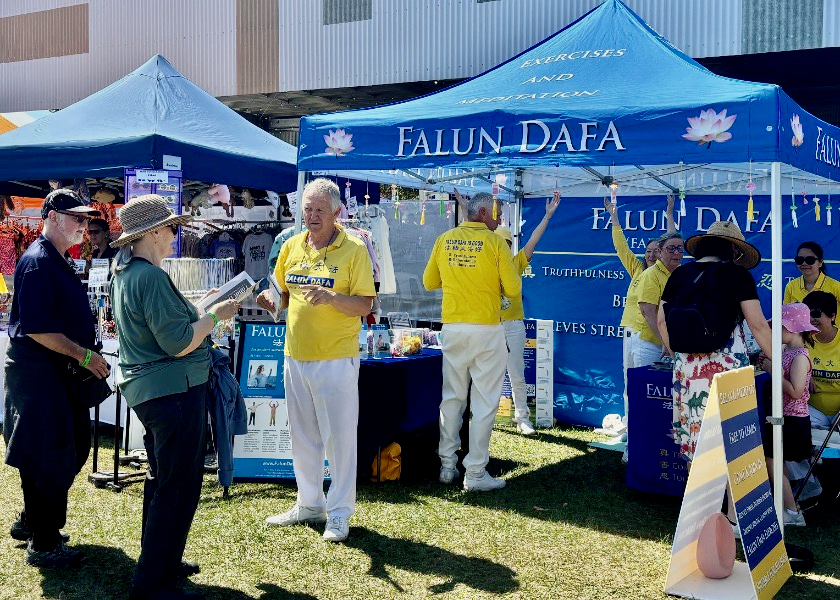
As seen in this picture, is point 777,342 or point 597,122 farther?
point 597,122

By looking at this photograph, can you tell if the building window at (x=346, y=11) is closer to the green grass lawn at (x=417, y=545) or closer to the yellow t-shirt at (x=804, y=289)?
the yellow t-shirt at (x=804, y=289)

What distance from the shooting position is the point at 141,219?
3.29 metres

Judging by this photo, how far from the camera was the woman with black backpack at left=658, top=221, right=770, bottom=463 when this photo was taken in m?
4.17

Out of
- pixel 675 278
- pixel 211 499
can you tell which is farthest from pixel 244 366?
pixel 675 278

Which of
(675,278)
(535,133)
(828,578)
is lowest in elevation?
(828,578)

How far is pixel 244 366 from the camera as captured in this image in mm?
5441

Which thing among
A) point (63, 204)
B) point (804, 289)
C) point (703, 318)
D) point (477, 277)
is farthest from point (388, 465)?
point (804, 289)

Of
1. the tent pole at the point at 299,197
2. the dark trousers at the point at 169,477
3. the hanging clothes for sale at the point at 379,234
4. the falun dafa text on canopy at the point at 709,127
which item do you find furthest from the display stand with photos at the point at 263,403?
the falun dafa text on canopy at the point at 709,127

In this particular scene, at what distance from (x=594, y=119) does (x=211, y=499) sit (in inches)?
120

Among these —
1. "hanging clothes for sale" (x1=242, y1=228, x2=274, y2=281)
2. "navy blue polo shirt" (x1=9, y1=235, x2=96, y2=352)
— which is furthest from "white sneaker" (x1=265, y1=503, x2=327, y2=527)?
"hanging clothes for sale" (x1=242, y1=228, x2=274, y2=281)

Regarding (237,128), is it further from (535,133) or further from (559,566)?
(559,566)

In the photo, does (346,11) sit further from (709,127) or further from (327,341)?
(327,341)

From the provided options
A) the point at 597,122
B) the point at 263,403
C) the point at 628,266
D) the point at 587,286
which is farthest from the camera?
the point at 587,286

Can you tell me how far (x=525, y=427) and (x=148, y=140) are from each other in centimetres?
382
